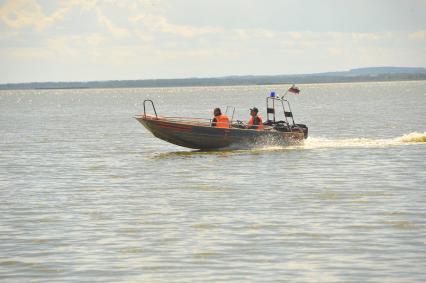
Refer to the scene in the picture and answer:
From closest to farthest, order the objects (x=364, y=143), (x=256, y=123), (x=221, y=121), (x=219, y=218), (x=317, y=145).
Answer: (x=219, y=218), (x=221, y=121), (x=256, y=123), (x=317, y=145), (x=364, y=143)

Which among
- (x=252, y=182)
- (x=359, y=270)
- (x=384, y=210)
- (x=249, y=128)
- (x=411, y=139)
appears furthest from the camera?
(x=411, y=139)

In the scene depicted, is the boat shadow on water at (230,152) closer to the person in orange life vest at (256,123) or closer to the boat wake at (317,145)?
the boat wake at (317,145)

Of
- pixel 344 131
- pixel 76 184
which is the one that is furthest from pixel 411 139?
pixel 76 184

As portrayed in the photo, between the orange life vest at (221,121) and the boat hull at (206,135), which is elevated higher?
the orange life vest at (221,121)

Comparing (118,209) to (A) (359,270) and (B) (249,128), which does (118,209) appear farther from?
(B) (249,128)

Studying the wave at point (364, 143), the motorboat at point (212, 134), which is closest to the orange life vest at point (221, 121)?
the motorboat at point (212, 134)

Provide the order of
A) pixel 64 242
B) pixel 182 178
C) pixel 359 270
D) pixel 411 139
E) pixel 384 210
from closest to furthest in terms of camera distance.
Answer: pixel 359 270
pixel 64 242
pixel 384 210
pixel 182 178
pixel 411 139

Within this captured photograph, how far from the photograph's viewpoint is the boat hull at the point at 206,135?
31812 mm

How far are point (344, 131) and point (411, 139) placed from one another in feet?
46.9

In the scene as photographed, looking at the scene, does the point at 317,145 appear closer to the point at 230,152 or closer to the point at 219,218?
the point at 230,152

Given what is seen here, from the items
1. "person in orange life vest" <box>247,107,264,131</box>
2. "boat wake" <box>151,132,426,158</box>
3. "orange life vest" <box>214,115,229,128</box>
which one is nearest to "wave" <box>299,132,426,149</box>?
"boat wake" <box>151,132,426,158</box>

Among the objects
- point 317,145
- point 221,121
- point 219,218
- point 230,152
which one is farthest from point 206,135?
point 219,218

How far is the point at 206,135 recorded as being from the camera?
32.1 metres

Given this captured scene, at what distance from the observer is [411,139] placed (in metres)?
37.1
